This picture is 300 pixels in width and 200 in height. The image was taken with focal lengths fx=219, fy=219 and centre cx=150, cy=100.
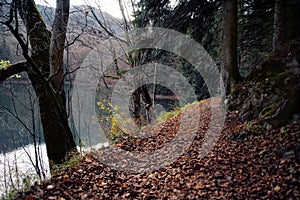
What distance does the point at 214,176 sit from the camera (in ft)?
8.86

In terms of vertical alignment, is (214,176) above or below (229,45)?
below

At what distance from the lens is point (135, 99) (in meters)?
8.31

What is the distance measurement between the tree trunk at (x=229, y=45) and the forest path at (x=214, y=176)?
6.09ft

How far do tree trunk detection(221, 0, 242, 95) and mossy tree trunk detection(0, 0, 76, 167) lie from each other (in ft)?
11.9

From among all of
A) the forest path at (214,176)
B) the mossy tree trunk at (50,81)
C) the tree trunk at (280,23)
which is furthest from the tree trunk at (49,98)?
the tree trunk at (280,23)

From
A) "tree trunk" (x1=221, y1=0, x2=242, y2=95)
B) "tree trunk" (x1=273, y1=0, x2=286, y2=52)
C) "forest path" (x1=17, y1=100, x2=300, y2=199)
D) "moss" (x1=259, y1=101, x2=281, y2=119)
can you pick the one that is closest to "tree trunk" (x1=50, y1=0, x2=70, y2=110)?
"forest path" (x1=17, y1=100, x2=300, y2=199)

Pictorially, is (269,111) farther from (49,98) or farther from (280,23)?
(49,98)

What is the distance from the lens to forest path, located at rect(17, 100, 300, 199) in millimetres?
2318

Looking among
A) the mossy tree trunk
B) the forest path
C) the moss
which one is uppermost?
the mossy tree trunk

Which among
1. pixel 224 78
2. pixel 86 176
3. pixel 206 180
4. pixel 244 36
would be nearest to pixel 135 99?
pixel 224 78

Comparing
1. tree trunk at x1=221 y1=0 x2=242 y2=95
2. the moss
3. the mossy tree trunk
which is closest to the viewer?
the moss

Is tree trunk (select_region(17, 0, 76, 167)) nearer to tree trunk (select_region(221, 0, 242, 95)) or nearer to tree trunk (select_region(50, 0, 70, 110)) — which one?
tree trunk (select_region(50, 0, 70, 110))

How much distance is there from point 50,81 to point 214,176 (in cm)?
373

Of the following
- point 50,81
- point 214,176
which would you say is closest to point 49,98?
point 50,81
